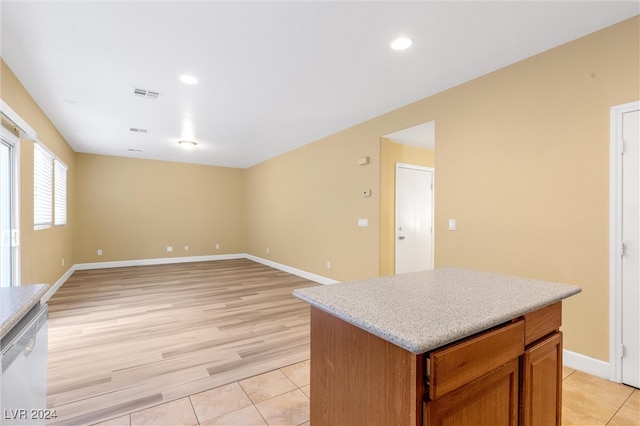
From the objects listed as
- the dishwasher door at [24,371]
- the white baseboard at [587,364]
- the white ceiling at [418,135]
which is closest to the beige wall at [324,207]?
the white ceiling at [418,135]

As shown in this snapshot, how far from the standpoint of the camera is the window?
149 inches

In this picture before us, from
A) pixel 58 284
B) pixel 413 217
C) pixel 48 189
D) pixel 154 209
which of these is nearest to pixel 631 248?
pixel 413 217

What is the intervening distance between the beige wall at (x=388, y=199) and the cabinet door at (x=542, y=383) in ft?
9.15

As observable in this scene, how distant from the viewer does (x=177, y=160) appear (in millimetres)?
7559

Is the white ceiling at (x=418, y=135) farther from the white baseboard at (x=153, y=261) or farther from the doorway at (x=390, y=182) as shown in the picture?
the white baseboard at (x=153, y=261)

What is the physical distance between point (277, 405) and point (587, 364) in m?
2.37

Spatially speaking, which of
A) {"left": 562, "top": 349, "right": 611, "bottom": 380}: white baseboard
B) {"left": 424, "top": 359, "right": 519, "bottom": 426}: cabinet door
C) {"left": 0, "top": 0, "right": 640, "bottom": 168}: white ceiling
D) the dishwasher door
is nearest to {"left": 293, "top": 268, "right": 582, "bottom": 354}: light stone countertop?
{"left": 424, "top": 359, "right": 519, "bottom": 426}: cabinet door

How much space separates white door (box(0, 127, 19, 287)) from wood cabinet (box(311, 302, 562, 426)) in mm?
3477

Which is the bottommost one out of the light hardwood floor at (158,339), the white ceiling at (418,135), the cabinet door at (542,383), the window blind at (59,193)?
the light hardwood floor at (158,339)

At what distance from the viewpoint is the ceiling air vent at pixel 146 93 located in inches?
131

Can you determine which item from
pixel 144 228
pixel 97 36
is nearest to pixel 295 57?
pixel 97 36

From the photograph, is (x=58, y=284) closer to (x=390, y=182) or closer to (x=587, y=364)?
(x=390, y=182)

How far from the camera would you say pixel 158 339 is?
9.75 feet

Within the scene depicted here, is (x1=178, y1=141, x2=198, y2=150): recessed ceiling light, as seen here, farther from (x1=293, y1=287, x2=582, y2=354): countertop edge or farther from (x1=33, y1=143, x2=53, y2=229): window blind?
(x1=293, y1=287, x2=582, y2=354): countertop edge
